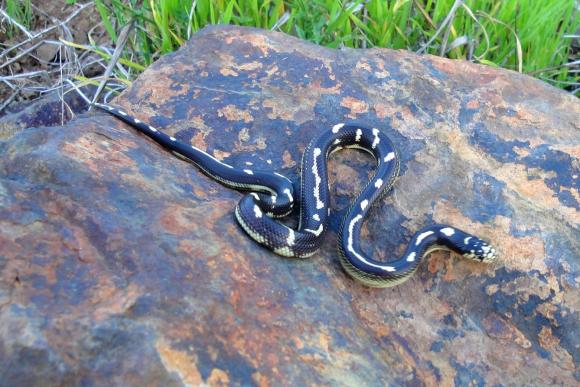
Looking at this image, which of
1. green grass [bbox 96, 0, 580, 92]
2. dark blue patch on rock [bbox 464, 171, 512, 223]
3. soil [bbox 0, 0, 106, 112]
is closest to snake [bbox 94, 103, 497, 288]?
dark blue patch on rock [bbox 464, 171, 512, 223]

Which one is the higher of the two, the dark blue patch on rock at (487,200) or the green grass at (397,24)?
the green grass at (397,24)

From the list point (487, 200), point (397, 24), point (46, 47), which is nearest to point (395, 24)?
point (397, 24)

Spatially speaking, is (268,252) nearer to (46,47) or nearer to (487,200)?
(487,200)

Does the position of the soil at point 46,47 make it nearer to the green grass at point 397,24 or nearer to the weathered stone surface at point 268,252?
the green grass at point 397,24

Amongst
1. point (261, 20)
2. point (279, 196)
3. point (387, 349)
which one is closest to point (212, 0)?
point (261, 20)

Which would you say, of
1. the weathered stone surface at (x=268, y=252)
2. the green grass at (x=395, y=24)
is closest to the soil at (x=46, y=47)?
the green grass at (x=395, y=24)

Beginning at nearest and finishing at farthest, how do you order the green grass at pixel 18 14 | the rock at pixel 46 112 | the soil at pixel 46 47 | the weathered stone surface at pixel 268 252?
Answer: the weathered stone surface at pixel 268 252 < the rock at pixel 46 112 < the soil at pixel 46 47 < the green grass at pixel 18 14
